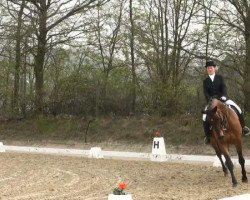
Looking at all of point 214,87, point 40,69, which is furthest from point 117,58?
point 214,87

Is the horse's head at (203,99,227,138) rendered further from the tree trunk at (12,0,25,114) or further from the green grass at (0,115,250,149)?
the tree trunk at (12,0,25,114)

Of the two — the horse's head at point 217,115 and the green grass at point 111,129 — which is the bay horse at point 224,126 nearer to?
the horse's head at point 217,115

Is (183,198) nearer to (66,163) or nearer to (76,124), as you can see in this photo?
(66,163)

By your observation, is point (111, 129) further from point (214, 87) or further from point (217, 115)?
point (217, 115)

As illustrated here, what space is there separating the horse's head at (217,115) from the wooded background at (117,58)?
944cm

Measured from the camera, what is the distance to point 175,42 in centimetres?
2353

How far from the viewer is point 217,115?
441 inches

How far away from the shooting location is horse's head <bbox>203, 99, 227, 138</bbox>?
11180 millimetres

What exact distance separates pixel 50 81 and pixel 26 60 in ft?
5.65

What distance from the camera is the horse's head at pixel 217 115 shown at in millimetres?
11180

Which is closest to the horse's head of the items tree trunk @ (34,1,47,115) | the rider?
the rider

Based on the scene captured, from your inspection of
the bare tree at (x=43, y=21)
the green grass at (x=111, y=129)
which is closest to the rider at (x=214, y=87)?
the green grass at (x=111, y=129)

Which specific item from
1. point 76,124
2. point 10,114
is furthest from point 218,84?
point 10,114

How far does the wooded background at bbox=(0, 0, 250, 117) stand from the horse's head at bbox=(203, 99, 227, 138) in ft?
31.0
